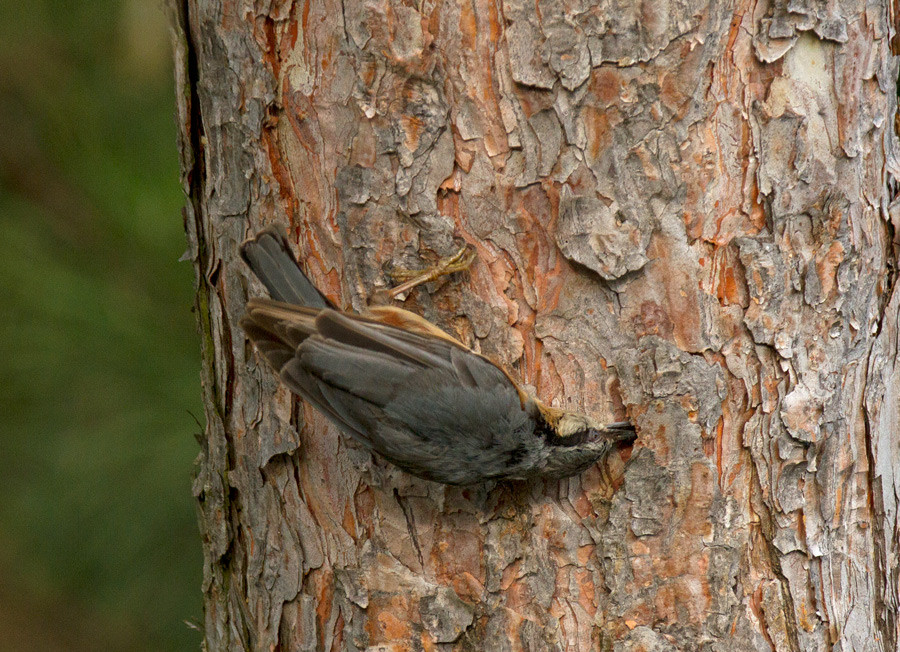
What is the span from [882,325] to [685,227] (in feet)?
1.50

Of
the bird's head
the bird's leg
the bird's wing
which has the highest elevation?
the bird's leg

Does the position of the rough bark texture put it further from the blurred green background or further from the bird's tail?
the blurred green background

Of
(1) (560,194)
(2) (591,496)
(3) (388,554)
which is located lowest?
(3) (388,554)

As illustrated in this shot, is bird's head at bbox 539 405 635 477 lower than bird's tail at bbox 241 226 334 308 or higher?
lower

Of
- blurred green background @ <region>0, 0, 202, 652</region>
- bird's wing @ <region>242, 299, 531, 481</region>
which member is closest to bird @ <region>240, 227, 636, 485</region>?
bird's wing @ <region>242, 299, 531, 481</region>

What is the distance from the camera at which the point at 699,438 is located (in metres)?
1.48

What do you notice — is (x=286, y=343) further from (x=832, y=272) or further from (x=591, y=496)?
(x=832, y=272)

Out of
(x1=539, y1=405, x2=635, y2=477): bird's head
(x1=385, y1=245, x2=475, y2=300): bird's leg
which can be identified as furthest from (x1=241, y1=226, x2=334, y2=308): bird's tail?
(x1=539, y1=405, x2=635, y2=477): bird's head

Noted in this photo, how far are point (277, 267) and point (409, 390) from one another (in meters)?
0.32

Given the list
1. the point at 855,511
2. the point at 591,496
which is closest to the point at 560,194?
the point at 591,496

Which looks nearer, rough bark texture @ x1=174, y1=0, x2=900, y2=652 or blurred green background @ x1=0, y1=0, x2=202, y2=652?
rough bark texture @ x1=174, y1=0, x2=900, y2=652

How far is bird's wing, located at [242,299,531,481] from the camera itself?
4.92ft

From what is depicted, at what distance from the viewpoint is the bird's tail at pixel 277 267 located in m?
1.51

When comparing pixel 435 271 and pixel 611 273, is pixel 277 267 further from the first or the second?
pixel 611 273
